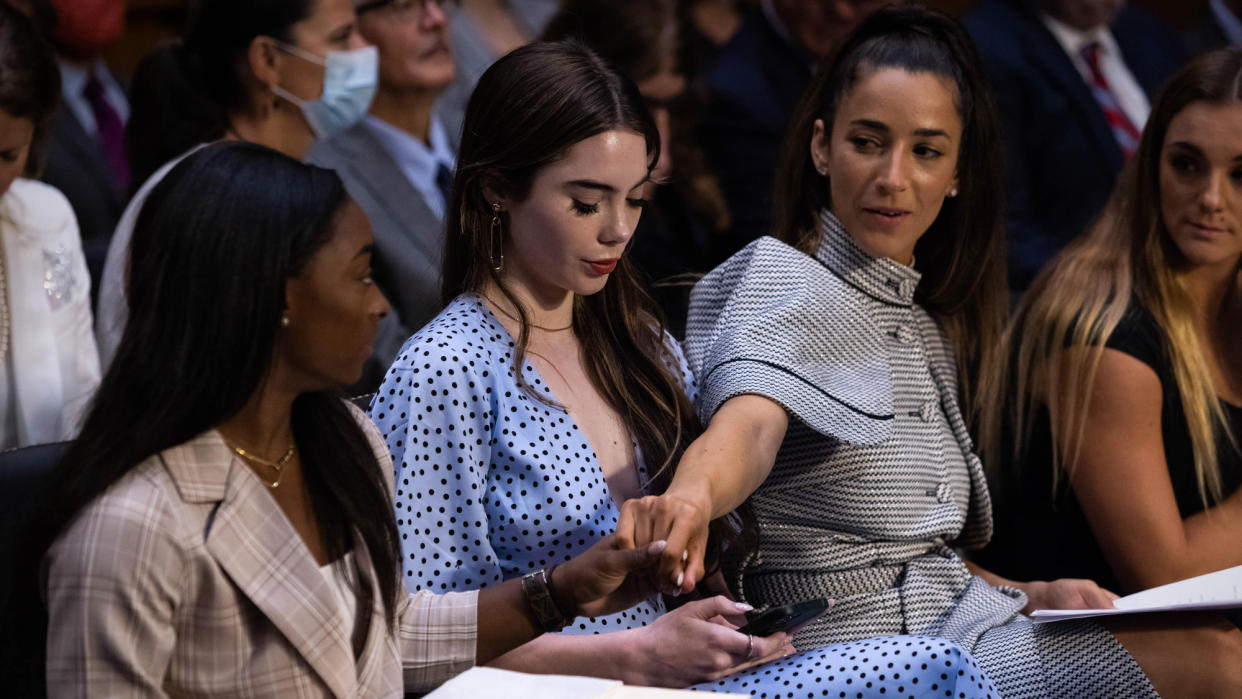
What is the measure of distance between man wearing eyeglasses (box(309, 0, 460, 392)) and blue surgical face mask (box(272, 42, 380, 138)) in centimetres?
7

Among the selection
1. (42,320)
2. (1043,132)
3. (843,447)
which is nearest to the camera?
(843,447)

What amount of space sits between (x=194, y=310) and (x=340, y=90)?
6.42 feet

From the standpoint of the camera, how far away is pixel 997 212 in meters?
2.09

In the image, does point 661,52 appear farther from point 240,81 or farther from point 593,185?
point 593,185

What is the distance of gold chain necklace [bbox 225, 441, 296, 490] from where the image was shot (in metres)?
1.34

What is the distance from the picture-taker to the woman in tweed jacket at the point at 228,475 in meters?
1.19

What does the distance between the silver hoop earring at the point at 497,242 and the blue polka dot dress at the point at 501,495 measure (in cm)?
8

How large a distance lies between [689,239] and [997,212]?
1.66 m

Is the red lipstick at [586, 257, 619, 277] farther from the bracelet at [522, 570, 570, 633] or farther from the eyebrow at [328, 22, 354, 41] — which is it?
the eyebrow at [328, 22, 354, 41]

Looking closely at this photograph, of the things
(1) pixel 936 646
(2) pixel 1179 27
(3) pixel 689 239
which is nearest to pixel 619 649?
(1) pixel 936 646

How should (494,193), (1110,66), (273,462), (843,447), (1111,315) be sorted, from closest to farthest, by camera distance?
(273,462)
(494,193)
(843,447)
(1111,315)
(1110,66)

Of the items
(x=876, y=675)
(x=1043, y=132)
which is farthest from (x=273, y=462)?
(x=1043, y=132)

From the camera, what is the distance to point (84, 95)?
4.14 metres

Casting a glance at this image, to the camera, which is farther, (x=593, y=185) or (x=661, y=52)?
(x=661, y=52)
